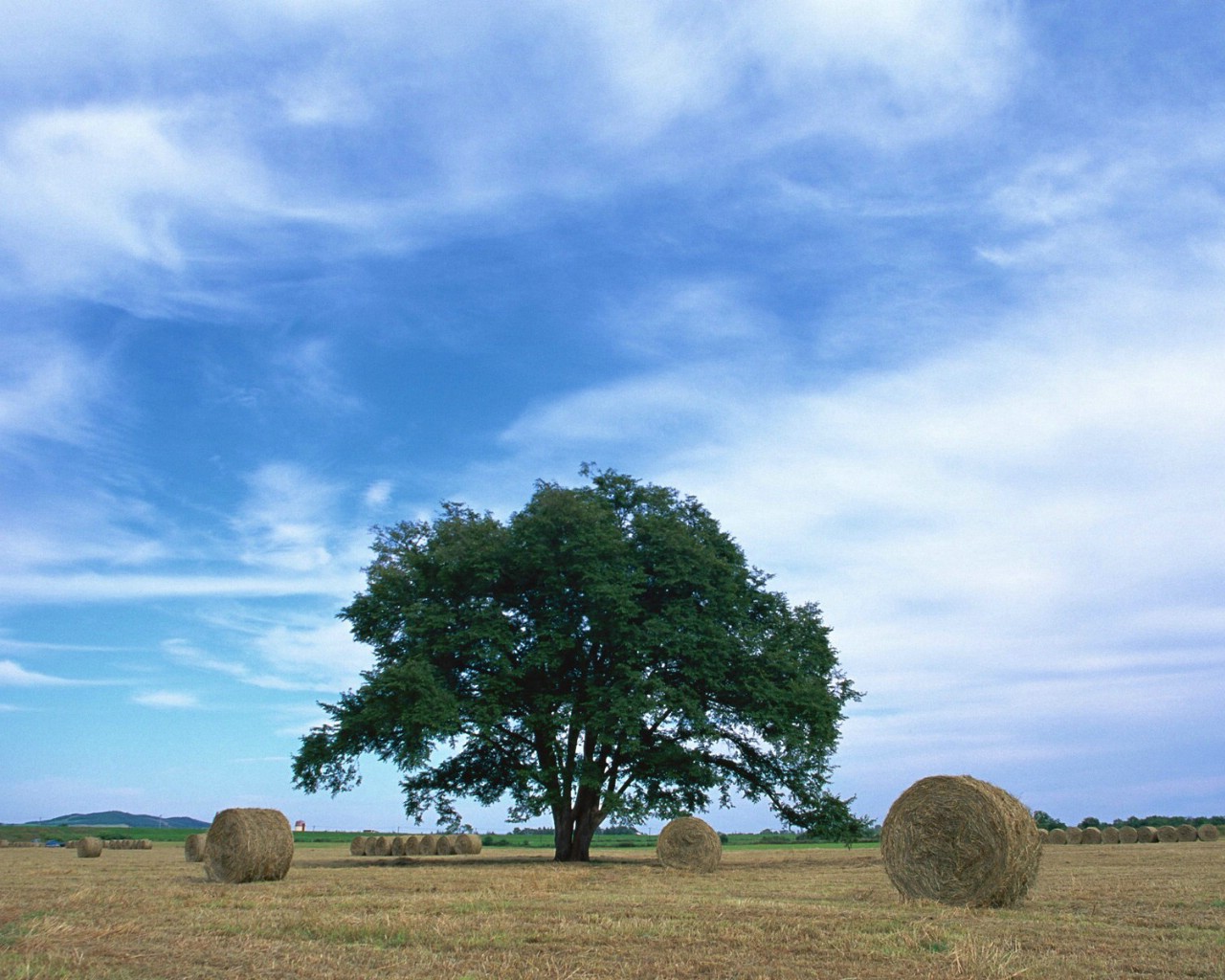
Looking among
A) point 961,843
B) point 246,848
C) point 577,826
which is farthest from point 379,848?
point 961,843

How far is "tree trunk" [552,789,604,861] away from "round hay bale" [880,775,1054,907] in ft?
45.0

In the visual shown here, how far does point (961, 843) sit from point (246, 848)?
508 inches

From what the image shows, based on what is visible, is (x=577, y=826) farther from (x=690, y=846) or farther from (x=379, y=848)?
(x=379, y=848)

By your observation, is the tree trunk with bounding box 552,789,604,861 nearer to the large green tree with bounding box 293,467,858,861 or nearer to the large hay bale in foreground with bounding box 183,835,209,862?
the large green tree with bounding box 293,467,858,861

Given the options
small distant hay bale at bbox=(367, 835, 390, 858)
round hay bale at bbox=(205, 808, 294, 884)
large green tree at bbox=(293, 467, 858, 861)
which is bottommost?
small distant hay bale at bbox=(367, 835, 390, 858)

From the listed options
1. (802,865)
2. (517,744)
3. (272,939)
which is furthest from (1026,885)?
(517,744)

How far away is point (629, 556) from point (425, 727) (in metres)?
7.10

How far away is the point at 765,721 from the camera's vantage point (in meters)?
26.1

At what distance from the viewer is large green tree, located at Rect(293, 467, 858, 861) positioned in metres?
26.0

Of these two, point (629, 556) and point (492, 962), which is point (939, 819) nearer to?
point (492, 962)

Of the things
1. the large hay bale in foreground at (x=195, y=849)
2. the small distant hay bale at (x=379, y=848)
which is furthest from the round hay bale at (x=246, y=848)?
the small distant hay bale at (x=379, y=848)

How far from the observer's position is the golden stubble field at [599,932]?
7.58 metres

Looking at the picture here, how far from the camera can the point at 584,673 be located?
28.0 m

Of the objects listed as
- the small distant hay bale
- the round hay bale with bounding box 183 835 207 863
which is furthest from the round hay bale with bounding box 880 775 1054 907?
the small distant hay bale
